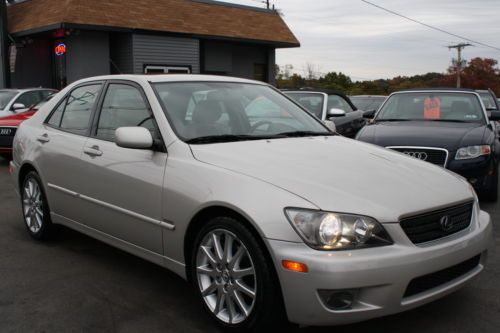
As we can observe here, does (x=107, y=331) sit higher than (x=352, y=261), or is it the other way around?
(x=352, y=261)

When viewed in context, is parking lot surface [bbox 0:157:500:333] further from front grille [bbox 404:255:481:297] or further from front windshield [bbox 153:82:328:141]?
front windshield [bbox 153:82:328:141]

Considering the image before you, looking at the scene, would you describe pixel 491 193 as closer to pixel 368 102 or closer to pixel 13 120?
pixel 13 120

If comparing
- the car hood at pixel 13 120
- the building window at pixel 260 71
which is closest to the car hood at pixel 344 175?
the car hood at pixel 13 120

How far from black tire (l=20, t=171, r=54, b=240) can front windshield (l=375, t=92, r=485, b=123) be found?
506 centimetres

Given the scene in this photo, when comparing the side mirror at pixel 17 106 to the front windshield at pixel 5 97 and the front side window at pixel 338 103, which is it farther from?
the front side window at pixel 338 103

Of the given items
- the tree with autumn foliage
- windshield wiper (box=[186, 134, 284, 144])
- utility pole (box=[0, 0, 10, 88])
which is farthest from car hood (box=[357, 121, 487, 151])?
the tree with autumn foliage

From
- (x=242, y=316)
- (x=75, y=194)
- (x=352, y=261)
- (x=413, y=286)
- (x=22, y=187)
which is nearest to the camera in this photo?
(x=352, y=261)

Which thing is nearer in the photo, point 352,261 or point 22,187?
point 352,261

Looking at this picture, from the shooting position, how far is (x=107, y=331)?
332cm

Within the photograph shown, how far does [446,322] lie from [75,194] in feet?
9.73

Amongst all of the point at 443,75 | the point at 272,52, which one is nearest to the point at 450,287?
the point at 272,52

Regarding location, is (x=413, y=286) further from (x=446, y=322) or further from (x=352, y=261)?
(x=446, y=322)

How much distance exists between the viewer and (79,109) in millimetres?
4844

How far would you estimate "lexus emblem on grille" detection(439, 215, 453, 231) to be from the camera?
3164mm
